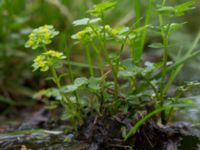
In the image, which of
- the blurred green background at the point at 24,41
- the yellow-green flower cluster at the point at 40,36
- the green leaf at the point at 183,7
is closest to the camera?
the green leaf at the point at 183,7

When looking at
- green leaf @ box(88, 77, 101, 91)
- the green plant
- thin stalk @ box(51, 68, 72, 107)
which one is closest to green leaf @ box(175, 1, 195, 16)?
the green plant

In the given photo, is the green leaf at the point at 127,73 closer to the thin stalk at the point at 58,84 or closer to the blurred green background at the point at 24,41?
the thin stalk at the point at 58,84

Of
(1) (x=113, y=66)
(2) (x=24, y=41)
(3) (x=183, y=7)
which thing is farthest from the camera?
(2) (x=24, y=41)

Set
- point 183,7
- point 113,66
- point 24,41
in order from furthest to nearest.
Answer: point 24,41
point 113,66
point 183,7

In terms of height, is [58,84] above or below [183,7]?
below

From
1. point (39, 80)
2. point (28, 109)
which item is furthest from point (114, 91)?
point (39, 80)

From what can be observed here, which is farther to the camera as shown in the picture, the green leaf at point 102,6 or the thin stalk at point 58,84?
the thin stalk at point 58,84

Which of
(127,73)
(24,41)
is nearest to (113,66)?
(127,73)

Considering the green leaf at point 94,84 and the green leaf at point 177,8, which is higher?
the green leaf at point 177,8

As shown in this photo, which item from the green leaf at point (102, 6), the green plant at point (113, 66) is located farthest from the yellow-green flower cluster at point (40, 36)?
the green leaf at point (102, 6)

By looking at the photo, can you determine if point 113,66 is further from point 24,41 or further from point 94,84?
point 24,41
